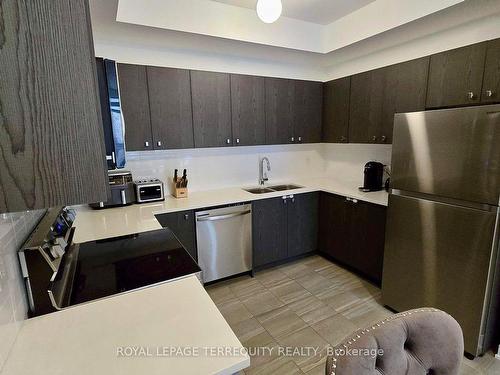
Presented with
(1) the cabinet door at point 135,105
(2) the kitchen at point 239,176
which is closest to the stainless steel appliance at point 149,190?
(2) the kitchen at point 239,176

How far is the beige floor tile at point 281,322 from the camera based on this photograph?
2.11 m

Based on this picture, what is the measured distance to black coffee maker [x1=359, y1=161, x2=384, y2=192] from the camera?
2.87 m

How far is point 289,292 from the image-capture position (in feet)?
8.63

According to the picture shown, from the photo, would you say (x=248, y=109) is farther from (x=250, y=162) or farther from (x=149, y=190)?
(x=149, y=190)

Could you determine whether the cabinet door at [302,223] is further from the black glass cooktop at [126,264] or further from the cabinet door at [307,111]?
the black glass cooktop at [126,264]

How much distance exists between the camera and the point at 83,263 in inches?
54.2

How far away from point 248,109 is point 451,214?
2.10 meters

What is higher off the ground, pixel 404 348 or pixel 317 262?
pixel 404 348

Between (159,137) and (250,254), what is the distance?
1554mm

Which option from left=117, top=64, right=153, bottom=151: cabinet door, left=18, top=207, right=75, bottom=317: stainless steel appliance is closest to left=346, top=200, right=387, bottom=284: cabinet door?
left=117, top=64, right=153, bottom=151: cabinet door

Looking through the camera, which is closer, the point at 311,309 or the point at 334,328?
the point at 334,328

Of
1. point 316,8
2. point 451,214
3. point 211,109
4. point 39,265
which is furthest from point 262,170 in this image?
point 39,265

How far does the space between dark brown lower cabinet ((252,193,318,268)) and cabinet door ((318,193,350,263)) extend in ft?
0.28

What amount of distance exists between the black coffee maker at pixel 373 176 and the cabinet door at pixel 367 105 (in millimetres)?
278
